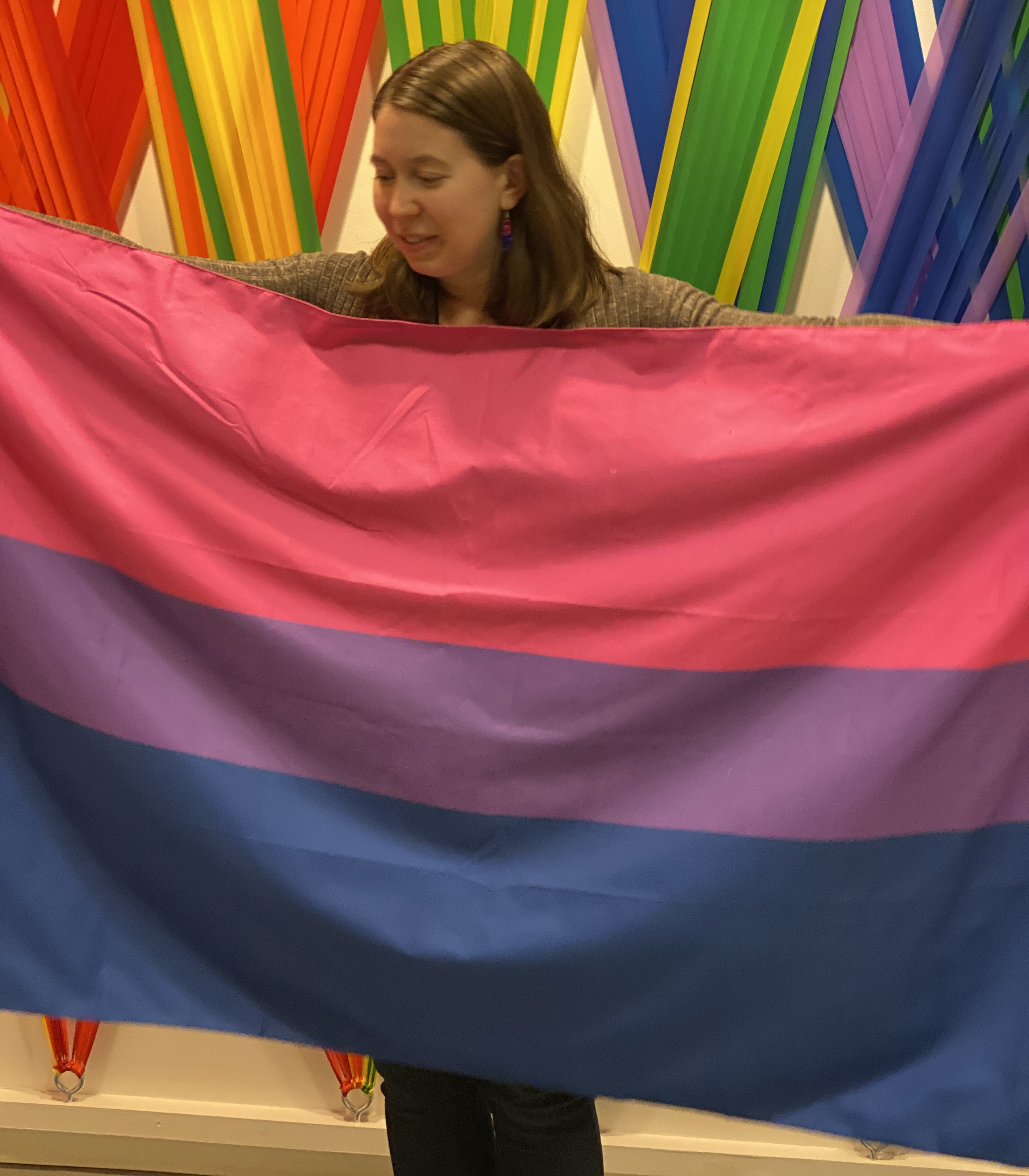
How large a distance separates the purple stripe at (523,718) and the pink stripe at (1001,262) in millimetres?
586

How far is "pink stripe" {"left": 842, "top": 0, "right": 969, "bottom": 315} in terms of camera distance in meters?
1.30

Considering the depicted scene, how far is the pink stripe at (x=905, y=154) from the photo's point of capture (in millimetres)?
1299

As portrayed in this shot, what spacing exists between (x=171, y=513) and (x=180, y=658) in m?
0.14

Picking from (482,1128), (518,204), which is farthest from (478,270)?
(482,1128)

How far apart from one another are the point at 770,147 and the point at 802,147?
0.04 metres

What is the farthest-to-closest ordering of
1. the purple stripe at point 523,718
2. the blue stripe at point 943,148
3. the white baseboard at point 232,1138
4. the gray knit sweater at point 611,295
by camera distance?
1. the white baseboard at point 232,1138
2. the blue stripe at point 943,148
3. the gray knit sweater at point 611,295
4. the purple stripe at point 523,718

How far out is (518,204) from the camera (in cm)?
112

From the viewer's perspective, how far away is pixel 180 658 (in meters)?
1.06

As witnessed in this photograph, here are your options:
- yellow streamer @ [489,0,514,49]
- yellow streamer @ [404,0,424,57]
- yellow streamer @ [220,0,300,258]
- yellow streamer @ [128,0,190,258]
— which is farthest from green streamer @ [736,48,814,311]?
yellow streamer @ [128,0,190,258]

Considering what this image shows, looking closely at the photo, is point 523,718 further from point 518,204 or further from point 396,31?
point 396,31

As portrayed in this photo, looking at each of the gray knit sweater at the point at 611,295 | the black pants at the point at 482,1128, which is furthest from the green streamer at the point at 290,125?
the black pants at the point at 482,1128

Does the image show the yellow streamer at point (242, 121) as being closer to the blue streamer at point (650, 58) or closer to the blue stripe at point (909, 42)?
the blue streamer at point (650, 58)

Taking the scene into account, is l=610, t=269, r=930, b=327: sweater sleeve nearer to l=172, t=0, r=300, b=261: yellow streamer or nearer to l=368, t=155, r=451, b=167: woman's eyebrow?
l=368, t=155, r=451, b=167: woman's eyebrow

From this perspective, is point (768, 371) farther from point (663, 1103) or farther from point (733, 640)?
point (663, 1103)
